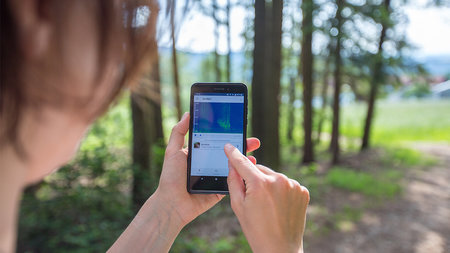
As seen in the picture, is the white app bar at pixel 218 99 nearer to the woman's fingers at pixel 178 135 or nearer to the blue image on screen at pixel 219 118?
the blue image on screen at pixel 219 118

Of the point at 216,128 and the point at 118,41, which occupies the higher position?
the point at 118,41

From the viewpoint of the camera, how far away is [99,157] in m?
4.11

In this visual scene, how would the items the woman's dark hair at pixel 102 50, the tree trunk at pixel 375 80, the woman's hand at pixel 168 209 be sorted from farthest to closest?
the tree trunk at pixel 375 80, the woman's hand at pixel 168 209, the woman's dark hair at pixel 102 50

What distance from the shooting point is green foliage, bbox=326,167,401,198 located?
6.62m

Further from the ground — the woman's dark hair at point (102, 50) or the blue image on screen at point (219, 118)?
the woman's dark hair at point (102, 50)

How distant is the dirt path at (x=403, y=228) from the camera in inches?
177

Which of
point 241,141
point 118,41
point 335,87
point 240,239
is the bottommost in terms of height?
point 240,239

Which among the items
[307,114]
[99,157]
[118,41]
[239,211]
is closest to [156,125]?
[99,157]

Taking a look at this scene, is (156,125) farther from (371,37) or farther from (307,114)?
(371,37)

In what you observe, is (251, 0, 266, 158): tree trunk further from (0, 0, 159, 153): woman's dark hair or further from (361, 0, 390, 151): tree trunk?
(361, 0, 390, 151): tree trunk

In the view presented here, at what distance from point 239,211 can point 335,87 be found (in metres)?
9.50

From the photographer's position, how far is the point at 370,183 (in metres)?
7.17

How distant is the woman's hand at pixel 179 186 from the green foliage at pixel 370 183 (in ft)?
19.5

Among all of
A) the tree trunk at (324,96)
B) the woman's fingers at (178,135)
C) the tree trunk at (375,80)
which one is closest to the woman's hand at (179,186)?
the woman's fingers at (178,135)
